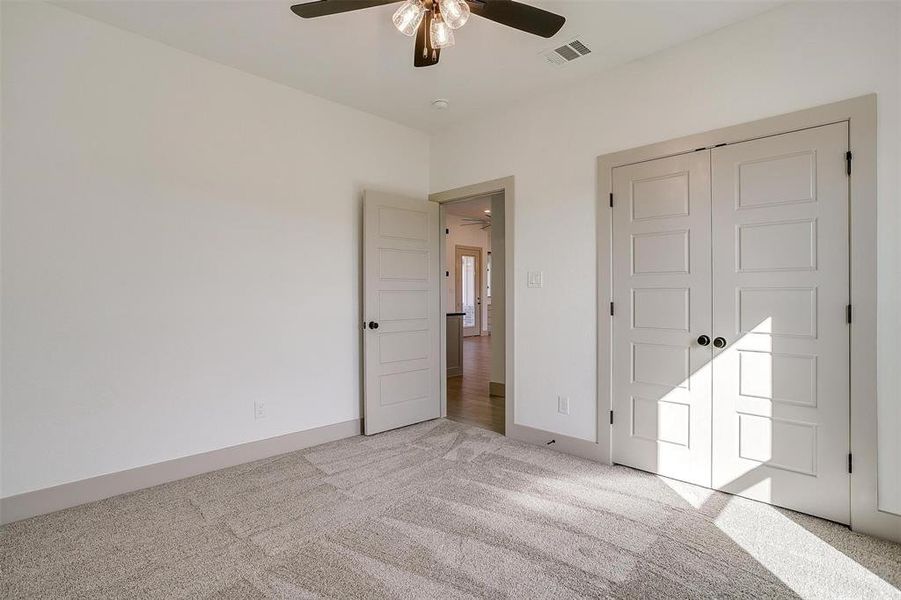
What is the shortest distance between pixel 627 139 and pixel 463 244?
7.81 metres

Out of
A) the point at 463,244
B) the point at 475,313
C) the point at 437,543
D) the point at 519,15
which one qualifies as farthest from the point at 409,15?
the point at 475,313

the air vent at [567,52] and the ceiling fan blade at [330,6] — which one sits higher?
the air vent at [567,52]

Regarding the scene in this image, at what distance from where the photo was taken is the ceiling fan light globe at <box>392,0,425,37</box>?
1.96m

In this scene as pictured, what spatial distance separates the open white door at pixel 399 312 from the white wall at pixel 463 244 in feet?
18.1

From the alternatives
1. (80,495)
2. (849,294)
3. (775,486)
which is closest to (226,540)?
(80,495)

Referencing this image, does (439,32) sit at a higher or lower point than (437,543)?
higher

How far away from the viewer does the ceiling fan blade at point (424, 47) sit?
83.1 inches

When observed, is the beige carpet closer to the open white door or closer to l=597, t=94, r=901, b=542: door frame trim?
l=597, t=94, r=901, b=542: door frame trim

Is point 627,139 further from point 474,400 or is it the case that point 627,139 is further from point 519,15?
point 474,400

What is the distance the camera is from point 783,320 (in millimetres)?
2465

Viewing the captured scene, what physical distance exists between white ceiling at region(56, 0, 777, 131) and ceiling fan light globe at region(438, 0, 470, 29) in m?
0.67

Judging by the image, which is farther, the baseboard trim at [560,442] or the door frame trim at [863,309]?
the baseboard trim at [560,442]

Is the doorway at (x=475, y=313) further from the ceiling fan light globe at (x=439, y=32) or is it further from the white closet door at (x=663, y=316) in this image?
the ceiling fan light globe at (x=439, y=32)

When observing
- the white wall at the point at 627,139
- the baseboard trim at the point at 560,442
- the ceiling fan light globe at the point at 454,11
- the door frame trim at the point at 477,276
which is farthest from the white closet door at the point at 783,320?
the door frame trim at the point at 477,276
